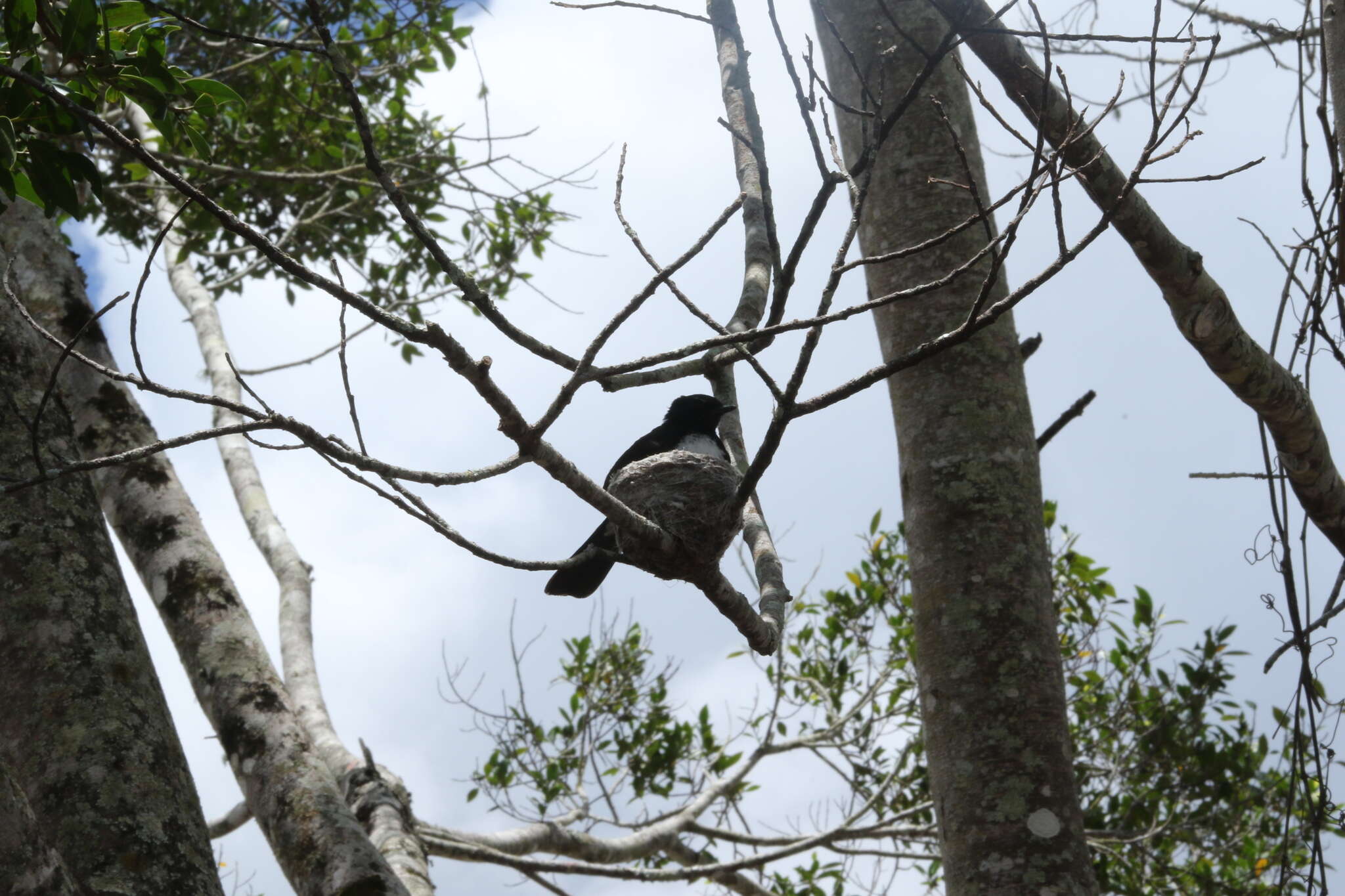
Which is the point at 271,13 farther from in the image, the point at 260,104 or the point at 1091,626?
the point at 1091,626

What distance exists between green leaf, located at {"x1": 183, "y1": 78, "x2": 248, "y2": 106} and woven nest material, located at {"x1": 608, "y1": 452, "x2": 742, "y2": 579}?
1481 millimetres

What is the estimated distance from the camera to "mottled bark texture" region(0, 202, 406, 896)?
3.32 metres

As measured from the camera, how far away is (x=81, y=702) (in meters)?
2.39

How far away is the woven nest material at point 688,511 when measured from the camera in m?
2.47

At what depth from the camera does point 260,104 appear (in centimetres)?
769

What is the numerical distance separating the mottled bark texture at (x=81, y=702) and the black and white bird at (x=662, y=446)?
122cm

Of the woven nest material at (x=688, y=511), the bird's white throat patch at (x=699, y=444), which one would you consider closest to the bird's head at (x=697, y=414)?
the bird's white throat patch at (x=699, y=444)

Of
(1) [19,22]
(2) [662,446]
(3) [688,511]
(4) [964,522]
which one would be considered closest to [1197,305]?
(4) [964,522]

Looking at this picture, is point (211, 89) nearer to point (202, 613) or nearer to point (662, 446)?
point (202, 613)

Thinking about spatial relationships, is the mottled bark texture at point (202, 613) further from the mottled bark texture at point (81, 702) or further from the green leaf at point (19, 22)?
the green leaf at point (19, 22)

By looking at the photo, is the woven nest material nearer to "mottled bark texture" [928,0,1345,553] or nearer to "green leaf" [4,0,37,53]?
"mottled bark texture" [928,0,1345,553]

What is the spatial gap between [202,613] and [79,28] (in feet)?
6.37

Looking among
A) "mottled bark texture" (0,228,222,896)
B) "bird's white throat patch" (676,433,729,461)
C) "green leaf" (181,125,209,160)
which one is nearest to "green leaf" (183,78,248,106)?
"green leaf" (181,125,209,160)

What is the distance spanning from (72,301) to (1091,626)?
6.96 meters
